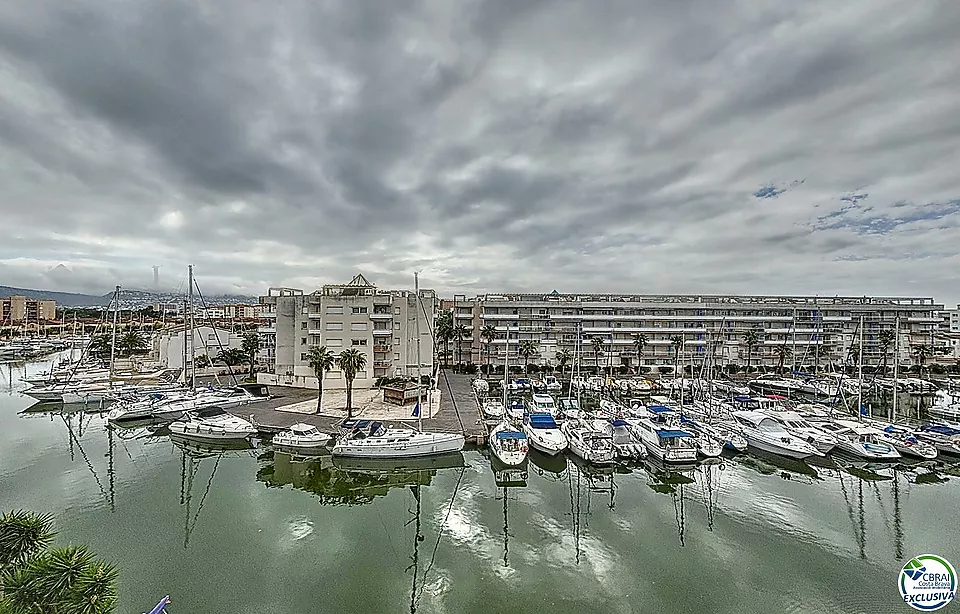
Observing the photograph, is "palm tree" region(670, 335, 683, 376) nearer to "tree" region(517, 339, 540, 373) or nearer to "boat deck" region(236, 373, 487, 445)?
"tree" region(517, 339, 540, 373)

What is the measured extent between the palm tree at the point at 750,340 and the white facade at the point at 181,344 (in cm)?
6598

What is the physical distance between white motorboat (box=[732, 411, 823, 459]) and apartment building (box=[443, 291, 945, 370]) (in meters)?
31.4

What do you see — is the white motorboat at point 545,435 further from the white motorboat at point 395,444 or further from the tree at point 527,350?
the tree at point 527,350

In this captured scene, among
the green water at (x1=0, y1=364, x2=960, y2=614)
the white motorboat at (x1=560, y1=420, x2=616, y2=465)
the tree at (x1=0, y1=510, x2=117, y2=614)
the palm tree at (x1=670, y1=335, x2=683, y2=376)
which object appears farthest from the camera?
the palm tree at (x1=670, y1=335, x2=683, y2=376)

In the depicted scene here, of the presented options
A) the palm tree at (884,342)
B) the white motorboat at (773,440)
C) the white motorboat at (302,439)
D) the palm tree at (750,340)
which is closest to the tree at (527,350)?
the palm tree at (750,340)

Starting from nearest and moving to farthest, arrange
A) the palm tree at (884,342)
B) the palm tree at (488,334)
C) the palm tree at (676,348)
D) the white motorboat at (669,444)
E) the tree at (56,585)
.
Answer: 1. the tree at (56,585)
2. the white motorboat at (669,444)
3. the palm tree at (884,342)
4. the palm tree at (676,348)
5. the palm tree at (488,334)

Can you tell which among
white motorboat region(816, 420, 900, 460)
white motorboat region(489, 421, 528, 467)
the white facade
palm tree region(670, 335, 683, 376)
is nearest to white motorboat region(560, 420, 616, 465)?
white motorboat region(489, 421, 528, 467)

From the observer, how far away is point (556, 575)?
16.6 m

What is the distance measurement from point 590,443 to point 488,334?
110ft

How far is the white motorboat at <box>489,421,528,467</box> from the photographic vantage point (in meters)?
27.8

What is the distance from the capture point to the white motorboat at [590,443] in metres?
28.4

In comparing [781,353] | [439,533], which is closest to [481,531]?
[439,533]

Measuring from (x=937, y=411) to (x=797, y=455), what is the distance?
71.2ft

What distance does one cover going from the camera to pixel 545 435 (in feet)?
101
